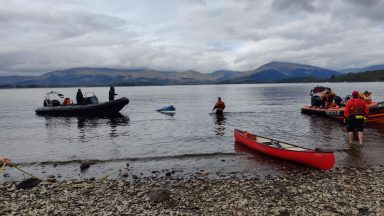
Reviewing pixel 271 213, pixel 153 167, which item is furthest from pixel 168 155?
pixel 271 213

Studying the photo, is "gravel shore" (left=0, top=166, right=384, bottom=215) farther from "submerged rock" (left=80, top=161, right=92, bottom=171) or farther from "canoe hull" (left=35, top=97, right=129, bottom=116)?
"canoe hull" (left=35, top=97, right=129, bottom=116)

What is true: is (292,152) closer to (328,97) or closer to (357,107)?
(357,107)

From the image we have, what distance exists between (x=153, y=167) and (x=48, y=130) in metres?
17.9

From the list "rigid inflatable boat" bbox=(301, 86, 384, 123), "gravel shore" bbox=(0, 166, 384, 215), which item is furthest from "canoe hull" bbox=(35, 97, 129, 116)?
"gravel shore" bbox=(0, 166, 384, 215)

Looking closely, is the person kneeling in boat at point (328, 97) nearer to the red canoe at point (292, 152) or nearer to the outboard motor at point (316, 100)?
the outboard motor at point (316, 100)

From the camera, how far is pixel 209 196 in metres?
10.7

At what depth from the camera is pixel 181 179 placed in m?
13.4

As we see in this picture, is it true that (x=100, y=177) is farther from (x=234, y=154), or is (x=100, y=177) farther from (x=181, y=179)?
(x=234, y=154)

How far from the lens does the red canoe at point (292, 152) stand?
535 inches

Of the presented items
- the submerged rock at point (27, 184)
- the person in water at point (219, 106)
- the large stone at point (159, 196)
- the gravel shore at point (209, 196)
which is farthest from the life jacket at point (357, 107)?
the person in water at point (219, 106)

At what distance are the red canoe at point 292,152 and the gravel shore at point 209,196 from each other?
21.6 inches

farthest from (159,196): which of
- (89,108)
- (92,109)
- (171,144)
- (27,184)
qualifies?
(89,108)

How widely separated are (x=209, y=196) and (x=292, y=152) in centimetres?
589

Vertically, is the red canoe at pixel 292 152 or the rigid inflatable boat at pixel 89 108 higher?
the rigid inflatable boat at pixel 89 108
